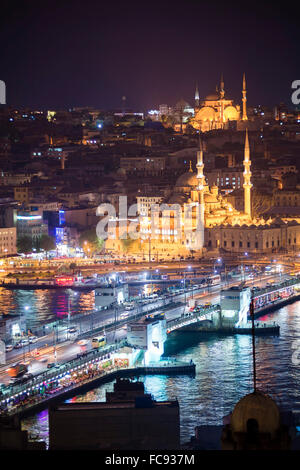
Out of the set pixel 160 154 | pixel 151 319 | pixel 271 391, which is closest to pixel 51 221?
pixel 160 154

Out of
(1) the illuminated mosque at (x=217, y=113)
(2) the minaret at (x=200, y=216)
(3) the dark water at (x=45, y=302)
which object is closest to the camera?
(3) the dark water at (x=45, y=302)

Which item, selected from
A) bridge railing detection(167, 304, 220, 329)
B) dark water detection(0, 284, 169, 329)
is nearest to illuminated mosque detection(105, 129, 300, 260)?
dark water detection(0, 284, 169, 329)

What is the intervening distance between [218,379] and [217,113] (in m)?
28.1

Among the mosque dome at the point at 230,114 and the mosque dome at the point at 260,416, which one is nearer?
the mosque dome at the point at 260,416

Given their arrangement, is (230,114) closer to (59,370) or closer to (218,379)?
(218,379)

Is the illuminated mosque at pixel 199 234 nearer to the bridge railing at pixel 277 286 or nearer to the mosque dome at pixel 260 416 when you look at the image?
the bridge railing at pixel 277 286

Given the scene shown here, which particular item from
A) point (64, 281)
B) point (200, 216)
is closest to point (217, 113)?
point (200, 216)

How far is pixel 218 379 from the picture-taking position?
13453 millimetres

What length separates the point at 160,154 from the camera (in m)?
37.4

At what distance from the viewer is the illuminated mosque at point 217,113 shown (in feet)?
133

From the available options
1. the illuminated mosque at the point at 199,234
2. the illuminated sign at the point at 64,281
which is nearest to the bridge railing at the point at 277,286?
the illuminated mosque at the point at 199,234

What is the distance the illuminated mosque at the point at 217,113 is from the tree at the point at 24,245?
1467 cm

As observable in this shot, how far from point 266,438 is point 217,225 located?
21754 millimetres
